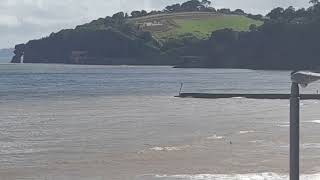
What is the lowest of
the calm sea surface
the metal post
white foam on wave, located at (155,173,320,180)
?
the calm sea surface

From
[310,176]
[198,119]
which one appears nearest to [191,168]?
[310,176]

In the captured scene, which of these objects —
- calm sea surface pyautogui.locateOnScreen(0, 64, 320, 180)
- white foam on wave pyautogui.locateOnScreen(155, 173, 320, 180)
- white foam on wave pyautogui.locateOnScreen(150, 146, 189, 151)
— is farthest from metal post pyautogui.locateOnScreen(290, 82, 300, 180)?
white foam on wave pyautogui.locateOnScreen(150, 146, 189, 151)

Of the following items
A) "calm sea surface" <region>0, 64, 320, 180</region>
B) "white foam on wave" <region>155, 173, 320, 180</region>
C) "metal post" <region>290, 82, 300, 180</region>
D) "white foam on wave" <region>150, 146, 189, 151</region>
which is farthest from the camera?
"white foam on wave" <region>150, 146, 189, 151</region>

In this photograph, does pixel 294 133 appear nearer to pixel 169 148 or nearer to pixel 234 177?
pixel 234 177

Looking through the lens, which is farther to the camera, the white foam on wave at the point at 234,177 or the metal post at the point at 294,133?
the white foam on wave at the point at 234,177

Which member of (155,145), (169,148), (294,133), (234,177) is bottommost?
(155,145)

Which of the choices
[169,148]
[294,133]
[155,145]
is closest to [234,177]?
[169,148]

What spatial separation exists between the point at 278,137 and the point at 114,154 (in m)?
10.6

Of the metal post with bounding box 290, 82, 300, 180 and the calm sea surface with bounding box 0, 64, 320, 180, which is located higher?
the metal post with bounding box 290, 82, 300, 180

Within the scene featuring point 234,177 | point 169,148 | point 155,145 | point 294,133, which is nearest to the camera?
point 294,133

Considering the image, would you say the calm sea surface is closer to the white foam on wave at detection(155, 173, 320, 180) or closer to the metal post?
the white foam on wave at detection(155, 173, 320, 180)

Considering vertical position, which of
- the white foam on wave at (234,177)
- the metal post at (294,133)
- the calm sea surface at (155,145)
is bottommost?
the calm sea surface at (155,145)

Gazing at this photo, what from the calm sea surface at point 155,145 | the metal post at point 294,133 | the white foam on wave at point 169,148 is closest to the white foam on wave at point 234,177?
the calm sea surface at point 155,145

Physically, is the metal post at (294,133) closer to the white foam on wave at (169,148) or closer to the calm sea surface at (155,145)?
the calm sea surface at (155,145)
